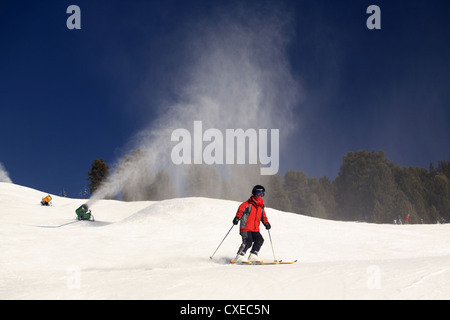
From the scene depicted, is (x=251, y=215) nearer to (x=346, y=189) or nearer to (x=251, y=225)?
(x=251, y=225)

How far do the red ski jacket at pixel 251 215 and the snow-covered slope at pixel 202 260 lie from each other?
154 cm

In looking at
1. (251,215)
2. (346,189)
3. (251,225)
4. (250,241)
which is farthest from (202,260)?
(346,189)

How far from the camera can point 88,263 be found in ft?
33.6

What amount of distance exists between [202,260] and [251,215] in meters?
2.40

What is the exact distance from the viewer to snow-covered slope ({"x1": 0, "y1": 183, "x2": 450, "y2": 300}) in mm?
5121

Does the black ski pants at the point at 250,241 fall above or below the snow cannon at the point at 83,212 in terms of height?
above

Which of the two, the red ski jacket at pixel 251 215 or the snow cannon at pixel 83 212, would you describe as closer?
the red ski jacket at pixel 251 215

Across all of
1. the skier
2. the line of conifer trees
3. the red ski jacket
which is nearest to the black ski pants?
the skier

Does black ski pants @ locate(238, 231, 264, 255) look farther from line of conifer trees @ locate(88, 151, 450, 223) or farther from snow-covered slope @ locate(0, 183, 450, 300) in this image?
line of conifer trees @ locate(88, 151, 450, 223)

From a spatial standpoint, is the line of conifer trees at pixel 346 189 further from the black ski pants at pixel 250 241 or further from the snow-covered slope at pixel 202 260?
the black ski pants at pixel 250 241

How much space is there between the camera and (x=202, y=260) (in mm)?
10891

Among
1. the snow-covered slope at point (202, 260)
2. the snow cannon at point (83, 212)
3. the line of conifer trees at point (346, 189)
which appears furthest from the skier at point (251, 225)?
the line of conifer trees at point (346, 189)

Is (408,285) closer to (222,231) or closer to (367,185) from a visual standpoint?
(222,231)

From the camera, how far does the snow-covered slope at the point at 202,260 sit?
202 inches
